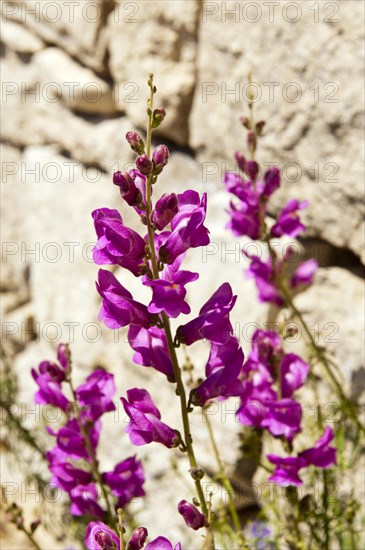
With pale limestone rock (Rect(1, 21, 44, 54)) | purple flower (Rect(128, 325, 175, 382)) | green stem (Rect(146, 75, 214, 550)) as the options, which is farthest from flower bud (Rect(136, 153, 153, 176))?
pale limestone rock (Rect(1, 21, 44, 54))

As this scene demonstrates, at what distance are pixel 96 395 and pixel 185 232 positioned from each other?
0.65 m

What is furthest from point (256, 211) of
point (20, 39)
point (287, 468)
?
point (20, 39)

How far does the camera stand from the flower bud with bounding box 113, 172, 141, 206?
1187 mm

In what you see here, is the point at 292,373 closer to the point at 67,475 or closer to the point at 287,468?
the point at 287,468

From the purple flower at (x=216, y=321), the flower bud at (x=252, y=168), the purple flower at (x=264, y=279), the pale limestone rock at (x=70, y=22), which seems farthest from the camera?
the pale limestone rock at (x=70, y=22)

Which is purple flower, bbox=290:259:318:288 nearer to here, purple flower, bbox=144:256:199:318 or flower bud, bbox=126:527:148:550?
purple flower, bbox=144:256:199:318

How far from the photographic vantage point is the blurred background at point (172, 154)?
7.75ft

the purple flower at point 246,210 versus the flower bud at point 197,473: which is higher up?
the purple flower at point 246,210

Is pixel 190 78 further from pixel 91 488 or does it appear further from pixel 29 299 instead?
pixel 91 488

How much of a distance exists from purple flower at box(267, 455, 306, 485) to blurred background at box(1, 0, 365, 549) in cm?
70

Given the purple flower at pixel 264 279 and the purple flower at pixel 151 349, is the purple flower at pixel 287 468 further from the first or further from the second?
the purple flower at pixel 264 279

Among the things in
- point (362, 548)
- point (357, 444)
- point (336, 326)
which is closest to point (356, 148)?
point (336, 326)

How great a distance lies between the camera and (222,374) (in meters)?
1.32

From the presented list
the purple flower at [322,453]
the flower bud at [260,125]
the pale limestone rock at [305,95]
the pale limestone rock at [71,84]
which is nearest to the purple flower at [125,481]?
the purple flower at [322,453]
